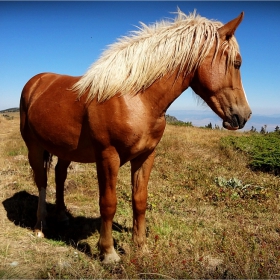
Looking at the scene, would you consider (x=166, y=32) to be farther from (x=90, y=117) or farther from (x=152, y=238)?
(x=152, y=238)

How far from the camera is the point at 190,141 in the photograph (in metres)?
10.1

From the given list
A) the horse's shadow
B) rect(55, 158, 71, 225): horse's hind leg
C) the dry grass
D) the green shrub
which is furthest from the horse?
the green shrub

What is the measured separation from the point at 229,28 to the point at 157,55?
680 millimetres

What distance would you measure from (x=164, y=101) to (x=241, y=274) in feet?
5.77

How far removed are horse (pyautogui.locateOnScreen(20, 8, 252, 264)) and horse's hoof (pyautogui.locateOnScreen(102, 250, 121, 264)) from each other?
0.01 meters

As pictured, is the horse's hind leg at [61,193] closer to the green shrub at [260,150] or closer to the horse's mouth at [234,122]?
the horse's mouth at [234,122]

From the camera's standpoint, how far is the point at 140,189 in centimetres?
334

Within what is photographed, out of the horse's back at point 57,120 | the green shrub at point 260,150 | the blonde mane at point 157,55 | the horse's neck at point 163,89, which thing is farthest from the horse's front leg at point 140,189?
the green shrub at point 260,150

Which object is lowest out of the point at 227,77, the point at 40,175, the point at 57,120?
the point at 40,175

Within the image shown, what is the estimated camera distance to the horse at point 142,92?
8.54 feet

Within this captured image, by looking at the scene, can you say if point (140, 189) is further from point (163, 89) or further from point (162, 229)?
point (163, 89)

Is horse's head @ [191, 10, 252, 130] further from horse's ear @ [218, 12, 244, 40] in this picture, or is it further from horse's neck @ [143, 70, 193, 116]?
horse's neck @ [143, 70, 193, 116]

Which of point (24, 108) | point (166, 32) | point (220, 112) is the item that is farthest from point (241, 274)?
point (24, 108)

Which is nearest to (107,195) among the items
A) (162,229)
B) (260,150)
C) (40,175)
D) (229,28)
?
(162,229)
